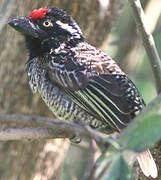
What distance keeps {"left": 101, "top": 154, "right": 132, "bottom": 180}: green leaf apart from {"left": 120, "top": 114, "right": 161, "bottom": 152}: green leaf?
0.08 m

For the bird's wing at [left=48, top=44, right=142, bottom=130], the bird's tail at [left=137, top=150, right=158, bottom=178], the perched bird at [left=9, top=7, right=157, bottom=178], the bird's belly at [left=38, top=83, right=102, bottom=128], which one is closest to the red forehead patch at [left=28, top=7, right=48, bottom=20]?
the perched bird at [left=9, top=7, right=157, bottom=178]

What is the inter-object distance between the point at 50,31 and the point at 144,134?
287cm

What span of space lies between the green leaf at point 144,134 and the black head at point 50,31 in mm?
2737

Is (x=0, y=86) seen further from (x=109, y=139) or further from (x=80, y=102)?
(x=109, y=139)

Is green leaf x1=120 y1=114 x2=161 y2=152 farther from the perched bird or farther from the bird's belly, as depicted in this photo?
the bird's belly

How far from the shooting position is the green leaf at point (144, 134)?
1.54 meters

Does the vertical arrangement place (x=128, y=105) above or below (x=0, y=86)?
above

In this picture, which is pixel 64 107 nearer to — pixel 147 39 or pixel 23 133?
pixel 147 39

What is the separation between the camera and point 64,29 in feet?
14.1

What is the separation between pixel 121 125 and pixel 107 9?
2.14m

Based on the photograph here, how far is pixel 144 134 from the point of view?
1545 millimetres

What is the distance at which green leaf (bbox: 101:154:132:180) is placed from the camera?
146 cm

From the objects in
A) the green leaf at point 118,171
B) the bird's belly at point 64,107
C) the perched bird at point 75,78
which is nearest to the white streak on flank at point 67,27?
the perched bird at point 75,78

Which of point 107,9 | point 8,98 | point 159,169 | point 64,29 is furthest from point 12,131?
point 107,9
